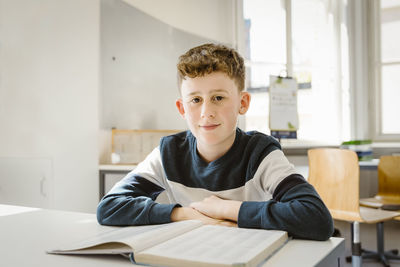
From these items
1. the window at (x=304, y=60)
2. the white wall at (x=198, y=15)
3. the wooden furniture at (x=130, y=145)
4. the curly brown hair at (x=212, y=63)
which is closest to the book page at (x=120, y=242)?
the curly brown hair at (x=212, y=63)

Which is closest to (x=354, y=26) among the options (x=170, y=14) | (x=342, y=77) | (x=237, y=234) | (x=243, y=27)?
(x=342, y=77)

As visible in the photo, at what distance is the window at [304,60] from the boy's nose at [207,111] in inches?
107

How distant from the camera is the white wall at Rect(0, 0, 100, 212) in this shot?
251 cm

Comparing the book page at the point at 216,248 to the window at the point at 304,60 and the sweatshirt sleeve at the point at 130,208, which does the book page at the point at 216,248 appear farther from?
the window at the point at 304,60

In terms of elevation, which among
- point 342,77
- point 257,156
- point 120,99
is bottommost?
point 257,156

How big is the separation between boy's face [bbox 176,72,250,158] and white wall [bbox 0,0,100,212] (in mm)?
1649

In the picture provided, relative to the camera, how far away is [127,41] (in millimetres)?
3021

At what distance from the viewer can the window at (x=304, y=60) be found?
3850mm

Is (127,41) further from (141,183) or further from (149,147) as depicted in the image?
(141,183)

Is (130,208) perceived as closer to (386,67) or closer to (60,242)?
(60,242)

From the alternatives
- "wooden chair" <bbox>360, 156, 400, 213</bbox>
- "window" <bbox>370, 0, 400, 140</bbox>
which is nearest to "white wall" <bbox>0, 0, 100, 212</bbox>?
"wooden chair" <bbox>360, 156, 400, 213</bbox>

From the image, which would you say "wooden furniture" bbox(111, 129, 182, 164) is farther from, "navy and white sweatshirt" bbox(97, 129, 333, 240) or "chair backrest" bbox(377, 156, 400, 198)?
"chair backrest" bbox(377, 156, 400, 198)

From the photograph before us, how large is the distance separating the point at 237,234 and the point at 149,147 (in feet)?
7.32

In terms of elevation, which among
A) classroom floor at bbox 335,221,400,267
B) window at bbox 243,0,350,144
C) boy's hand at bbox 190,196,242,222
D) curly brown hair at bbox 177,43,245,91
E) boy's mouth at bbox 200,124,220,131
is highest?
window at bbox 243,0,350,144
